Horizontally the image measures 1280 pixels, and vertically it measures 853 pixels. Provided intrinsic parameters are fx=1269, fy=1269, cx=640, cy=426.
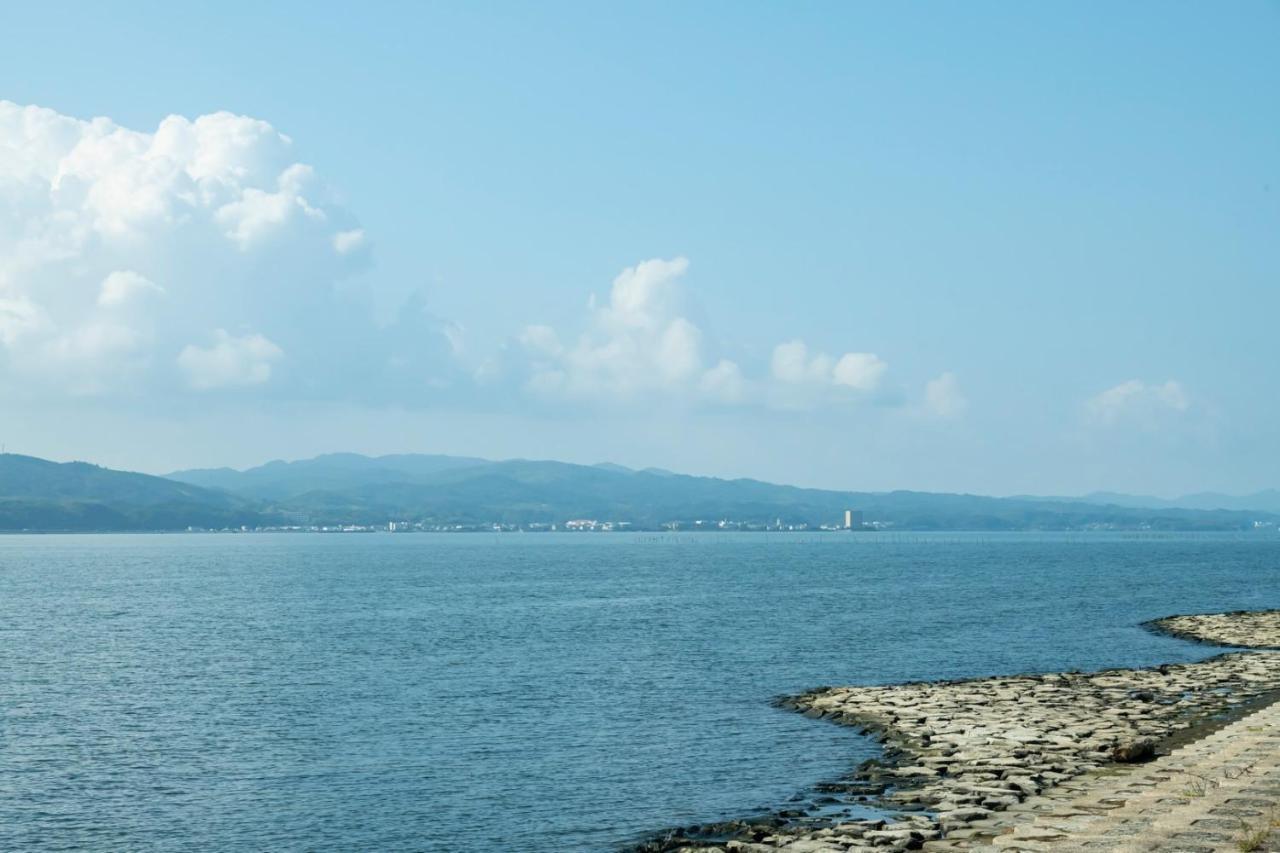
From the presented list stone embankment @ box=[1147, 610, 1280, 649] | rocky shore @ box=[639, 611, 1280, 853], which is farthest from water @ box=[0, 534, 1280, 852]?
stone embankment @ box=[1147, 610, 1280, 649]

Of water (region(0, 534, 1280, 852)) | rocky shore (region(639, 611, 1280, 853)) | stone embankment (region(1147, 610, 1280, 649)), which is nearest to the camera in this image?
rocky shore (region(639, 611, 1280, 853))

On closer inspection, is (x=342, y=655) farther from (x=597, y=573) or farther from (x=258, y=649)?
(x=597, y=573)

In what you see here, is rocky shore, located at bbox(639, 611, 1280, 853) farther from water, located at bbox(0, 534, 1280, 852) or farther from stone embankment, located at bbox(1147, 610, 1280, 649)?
stone embankment, located at bbox(1147, 610, 1280, 649)

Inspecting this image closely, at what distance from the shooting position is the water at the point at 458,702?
126 ft

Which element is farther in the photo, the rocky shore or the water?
the water

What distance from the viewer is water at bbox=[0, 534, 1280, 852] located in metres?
38.5

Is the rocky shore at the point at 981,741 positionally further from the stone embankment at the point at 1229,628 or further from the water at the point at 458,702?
the stone embankment at the point at 1229,628

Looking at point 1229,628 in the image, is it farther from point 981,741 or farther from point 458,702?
point 458,702

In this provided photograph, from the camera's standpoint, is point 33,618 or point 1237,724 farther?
point 33,618

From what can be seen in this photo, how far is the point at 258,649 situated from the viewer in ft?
279

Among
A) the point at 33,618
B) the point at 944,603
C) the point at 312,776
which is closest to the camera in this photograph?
the point at 312,776

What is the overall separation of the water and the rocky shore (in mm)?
2207

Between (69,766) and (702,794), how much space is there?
2305cm

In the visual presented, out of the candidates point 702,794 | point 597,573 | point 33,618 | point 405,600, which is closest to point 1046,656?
point 702,794
